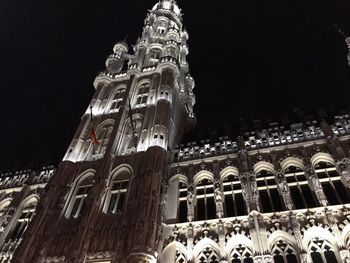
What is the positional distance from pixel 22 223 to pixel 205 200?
13.6 m

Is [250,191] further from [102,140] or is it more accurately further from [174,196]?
[102,140]

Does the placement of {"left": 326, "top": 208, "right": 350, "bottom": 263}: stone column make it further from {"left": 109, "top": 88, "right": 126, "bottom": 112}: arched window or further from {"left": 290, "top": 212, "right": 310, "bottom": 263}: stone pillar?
{"left": 109, "top": 88, "right": 126, "bottom": 112}: arched window

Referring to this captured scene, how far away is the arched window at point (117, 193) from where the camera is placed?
82.1ft

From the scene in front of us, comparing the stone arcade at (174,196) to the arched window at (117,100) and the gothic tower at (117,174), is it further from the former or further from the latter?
the arched window at (117,100)

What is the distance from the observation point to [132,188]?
24.8 m

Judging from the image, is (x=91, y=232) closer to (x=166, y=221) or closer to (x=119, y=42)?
(x=166, y=221)

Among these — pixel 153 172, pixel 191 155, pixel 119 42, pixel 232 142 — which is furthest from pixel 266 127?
pixel 119 42

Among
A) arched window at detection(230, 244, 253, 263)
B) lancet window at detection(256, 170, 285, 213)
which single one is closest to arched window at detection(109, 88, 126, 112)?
lancet window at detection(256, 170, 285, 213)

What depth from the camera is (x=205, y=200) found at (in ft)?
81.9

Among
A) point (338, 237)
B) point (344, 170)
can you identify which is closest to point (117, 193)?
point (338, 237)

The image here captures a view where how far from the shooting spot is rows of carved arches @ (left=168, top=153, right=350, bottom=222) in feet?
75.5

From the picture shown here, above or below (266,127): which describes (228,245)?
below

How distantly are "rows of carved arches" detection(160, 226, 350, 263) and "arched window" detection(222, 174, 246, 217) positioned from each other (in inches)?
94.8

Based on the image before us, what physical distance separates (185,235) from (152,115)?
11.7 m
